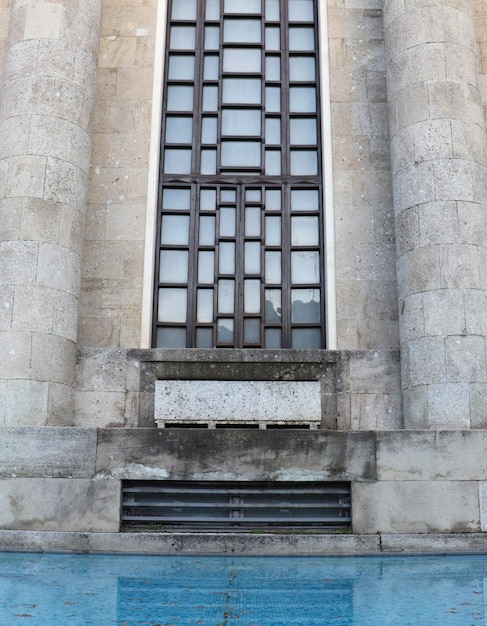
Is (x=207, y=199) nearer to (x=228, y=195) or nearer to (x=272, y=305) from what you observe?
(x=228, y=195)

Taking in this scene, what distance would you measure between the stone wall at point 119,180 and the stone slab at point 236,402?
1.44m

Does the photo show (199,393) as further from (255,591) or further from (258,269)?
(255,591)

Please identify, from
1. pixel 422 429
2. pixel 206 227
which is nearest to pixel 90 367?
pixel 206 227

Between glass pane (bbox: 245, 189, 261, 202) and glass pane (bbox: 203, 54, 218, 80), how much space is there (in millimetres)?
2361

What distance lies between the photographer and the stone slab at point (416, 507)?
9.00m

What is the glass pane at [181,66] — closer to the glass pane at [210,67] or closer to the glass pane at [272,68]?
the glass pane at [210,67]

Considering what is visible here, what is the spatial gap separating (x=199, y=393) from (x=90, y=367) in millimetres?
1899

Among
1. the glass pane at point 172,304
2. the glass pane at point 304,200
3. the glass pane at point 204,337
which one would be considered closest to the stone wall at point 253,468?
the glass pane at point 204,337

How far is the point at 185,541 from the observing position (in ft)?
28.6

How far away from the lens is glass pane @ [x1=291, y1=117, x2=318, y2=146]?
12.7 meters

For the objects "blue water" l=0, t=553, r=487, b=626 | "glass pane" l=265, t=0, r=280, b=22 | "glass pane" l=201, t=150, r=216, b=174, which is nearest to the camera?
"blue water" l=0, t=553, r=487, b=626

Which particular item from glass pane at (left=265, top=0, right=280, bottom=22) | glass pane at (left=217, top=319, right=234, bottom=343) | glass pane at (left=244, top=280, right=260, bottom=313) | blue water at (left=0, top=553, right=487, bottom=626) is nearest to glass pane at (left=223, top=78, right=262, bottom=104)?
glass pane at (left=265, top=0, right=280, bottom=22)

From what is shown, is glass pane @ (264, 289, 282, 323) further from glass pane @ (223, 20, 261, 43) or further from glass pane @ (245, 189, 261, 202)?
glass pane @ (223, 20, 261, 43)

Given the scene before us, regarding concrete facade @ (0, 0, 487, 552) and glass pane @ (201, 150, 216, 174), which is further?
glass pane @ (201, 150, 216, 174)
